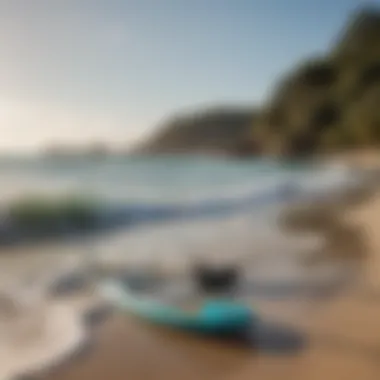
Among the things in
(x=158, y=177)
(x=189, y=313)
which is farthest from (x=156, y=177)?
(x=189, y=313)

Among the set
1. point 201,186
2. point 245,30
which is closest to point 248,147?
point 201,186

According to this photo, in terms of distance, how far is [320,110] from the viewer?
117cm

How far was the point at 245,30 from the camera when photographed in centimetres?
115

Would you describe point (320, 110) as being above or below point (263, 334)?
above

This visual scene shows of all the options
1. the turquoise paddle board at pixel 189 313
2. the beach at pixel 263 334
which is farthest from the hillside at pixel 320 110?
the turquoise paddle board at pixel 189 313

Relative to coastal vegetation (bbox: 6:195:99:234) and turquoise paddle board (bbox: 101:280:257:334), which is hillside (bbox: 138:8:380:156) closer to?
coastal vegetation (bbox: 6:195:99:234)

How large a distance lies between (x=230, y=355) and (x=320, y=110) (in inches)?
20.7

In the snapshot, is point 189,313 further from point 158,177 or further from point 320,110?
point 320,110

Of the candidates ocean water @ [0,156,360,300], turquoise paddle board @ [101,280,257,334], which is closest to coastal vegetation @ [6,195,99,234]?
ocean water @ [0,156,360,300]

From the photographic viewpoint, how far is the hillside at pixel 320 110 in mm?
1144

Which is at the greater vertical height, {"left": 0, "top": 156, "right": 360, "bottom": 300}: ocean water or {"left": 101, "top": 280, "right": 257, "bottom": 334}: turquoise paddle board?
{"left": 0, "top": 156, "right": 360, "bottom": 300}: ocean water

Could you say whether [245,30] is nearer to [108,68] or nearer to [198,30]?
Answer: [198,30]

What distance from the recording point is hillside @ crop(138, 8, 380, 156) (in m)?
1.14

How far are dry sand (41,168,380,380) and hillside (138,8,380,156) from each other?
0.35m
